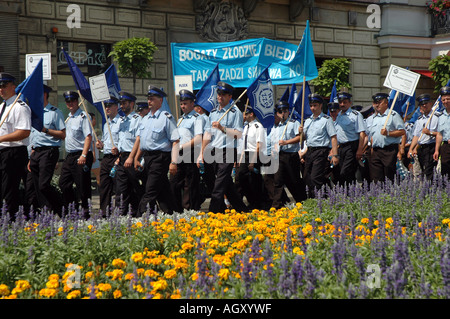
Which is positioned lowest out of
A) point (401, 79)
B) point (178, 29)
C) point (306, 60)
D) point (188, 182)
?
point (188, 182)

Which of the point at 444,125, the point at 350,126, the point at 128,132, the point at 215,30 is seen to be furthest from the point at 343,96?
the point at 215,30

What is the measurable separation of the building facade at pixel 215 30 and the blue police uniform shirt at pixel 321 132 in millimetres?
8116

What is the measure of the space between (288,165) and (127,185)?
2.80 metres

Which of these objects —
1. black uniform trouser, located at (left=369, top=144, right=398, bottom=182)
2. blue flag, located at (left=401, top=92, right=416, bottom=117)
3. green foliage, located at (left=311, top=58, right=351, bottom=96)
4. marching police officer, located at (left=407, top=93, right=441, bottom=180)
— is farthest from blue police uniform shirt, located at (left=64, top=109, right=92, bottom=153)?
green foliage, located at (left=311, top=58, right=351, bottom=96)

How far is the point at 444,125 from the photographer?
35.9ft

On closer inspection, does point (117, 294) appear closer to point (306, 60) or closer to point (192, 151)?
point (192, 151)

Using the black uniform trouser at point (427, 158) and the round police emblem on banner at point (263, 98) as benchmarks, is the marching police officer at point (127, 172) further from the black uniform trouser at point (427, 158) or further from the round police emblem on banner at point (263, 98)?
the black uniform trouser at point (427, 158)

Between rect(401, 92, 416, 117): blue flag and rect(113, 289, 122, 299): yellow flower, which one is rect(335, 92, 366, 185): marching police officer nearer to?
rect(401, 92, 416, 117): blue flag

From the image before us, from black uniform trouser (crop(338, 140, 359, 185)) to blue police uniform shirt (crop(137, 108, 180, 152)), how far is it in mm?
3463

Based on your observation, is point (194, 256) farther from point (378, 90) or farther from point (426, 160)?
point (378, 90)

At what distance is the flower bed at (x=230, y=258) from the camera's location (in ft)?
13.4


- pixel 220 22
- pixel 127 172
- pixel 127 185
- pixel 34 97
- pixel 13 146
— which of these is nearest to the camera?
pixel 13 146

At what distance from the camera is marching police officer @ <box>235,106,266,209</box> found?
445 inches

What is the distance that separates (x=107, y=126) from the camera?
10.4 m
